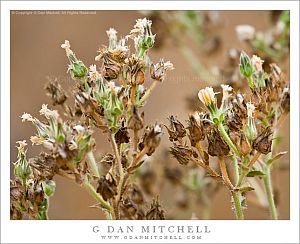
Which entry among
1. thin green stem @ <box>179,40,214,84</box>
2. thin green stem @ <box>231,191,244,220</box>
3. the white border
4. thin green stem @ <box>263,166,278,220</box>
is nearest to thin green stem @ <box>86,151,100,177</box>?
the white border

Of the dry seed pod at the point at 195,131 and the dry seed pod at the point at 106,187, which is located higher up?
the dry seed pod at the point at 195,131

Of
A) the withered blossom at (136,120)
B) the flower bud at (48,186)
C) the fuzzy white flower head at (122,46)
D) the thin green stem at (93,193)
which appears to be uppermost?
the fuzzy white flower head at (122,46)

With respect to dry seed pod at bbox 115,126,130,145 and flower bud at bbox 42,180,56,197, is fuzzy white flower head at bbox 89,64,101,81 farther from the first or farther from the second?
flower bud at bbox 42,180,56,197

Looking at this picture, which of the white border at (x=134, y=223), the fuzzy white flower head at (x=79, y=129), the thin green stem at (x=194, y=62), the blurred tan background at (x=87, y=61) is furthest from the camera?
the thin green stem at (x=194, y=62)

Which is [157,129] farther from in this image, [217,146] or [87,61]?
[87,61]

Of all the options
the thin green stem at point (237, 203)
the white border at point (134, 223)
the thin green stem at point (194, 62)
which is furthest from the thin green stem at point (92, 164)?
the thin green stem at point (194, 62)

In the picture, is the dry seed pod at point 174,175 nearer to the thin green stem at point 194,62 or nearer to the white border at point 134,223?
the white border at point 134,223

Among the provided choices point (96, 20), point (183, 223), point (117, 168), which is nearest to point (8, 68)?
point (96, 20)

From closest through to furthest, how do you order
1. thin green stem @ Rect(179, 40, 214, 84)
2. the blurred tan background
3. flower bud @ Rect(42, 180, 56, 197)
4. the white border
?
flower bud @ Rect(42, 180, 56, 197)
the white border
the blurred tan background
thin green stem @ Rect(179, 40, 214, 84)
